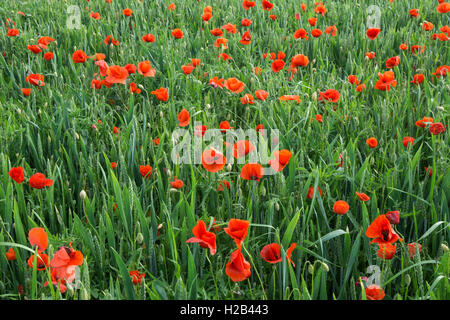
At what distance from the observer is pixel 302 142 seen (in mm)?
1753

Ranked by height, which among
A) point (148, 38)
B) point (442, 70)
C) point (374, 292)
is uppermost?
point (148, 38)

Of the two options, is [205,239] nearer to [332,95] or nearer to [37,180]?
[37,180]

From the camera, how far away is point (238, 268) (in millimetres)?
1018

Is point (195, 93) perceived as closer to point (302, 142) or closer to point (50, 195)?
point (302, 142)

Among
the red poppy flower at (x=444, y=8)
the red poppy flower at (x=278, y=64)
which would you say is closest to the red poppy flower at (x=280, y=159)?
the red poppy flower at (x=278, y=64)

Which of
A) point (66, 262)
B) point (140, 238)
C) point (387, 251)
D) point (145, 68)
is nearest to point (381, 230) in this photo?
point (387, 251)

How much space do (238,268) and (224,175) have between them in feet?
1.75

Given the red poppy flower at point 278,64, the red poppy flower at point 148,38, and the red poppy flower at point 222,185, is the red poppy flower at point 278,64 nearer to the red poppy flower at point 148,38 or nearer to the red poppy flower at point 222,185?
the red poppy flower at point 148,38

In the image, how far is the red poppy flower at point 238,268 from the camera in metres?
1.01

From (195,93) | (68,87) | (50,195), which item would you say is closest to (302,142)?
(195,93)

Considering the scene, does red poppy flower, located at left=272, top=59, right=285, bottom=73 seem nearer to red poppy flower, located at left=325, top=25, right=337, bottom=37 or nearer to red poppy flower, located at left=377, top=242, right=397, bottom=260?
red poppy flower, located at left=325, top=25, right=337, bottom=37

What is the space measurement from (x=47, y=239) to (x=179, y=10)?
2847 millimetres

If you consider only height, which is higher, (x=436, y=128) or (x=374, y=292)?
(x=436, y=128)
